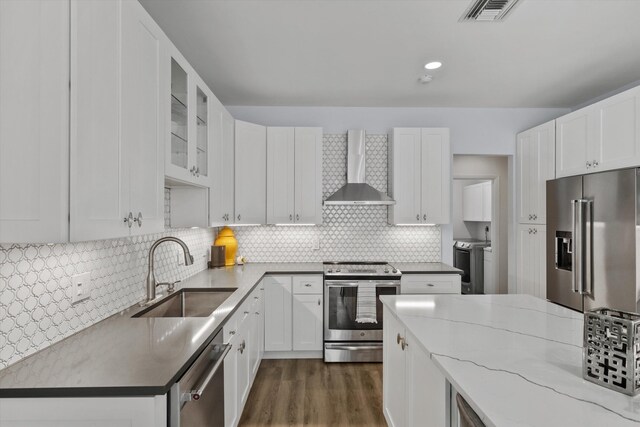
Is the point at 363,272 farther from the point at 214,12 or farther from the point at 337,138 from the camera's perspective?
the point at 214,12

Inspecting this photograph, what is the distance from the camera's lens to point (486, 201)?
219 inches

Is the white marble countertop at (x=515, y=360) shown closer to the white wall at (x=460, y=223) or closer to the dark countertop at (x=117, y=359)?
the dark countertop at (x=117, y=359)

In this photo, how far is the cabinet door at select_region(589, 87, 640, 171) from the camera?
2525mm

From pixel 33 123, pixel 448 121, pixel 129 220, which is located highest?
pixel 448 121

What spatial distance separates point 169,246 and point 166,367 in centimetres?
148

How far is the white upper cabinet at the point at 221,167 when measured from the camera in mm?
2773

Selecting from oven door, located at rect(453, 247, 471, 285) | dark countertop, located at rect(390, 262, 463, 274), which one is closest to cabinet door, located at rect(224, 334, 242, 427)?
dark countertop, located at rect(390, 262, 463, 274)

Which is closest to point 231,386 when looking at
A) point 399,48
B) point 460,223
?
point 399,48

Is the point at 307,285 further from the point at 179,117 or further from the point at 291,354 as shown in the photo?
the point at 179,117

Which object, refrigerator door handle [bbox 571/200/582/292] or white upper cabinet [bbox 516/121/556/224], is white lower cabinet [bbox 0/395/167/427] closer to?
refrigerator door handle [bbox 571/200/582/292]

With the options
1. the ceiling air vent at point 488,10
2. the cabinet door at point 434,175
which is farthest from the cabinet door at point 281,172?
the ceiling air vent at point 488,10

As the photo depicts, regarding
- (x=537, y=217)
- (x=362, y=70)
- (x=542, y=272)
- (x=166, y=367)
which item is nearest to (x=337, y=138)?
(x=362, y=70)

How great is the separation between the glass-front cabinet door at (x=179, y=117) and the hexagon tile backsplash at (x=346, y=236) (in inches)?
76.2

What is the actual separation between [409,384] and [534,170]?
118 inches
